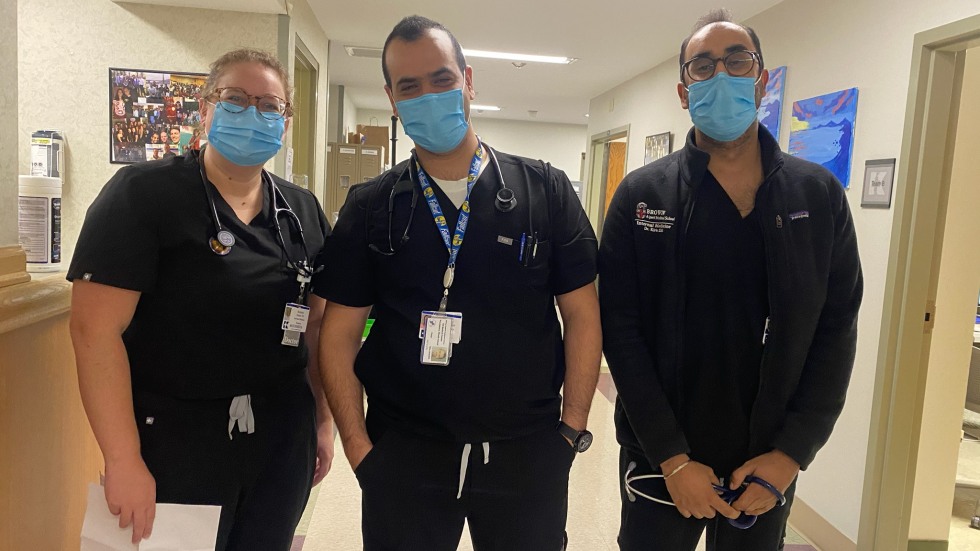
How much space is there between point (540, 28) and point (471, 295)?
3.98 metres

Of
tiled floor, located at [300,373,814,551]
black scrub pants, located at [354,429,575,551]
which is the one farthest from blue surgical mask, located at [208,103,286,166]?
tiled floor, located at [300,373,814,551]

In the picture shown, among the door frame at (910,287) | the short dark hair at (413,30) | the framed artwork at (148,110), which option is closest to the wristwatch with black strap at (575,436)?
the short dark hair at (413,30)

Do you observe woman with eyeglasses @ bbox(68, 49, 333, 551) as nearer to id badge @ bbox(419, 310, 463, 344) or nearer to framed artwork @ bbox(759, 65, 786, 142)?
id badge @ bbox(419, 310, 463, 344)

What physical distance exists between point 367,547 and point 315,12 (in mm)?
4322

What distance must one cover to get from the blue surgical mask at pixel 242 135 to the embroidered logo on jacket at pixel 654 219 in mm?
871

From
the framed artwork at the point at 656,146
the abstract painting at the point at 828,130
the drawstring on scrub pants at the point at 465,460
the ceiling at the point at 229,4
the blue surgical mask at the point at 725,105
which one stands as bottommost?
the drawstring on scrub pants at the point at 465,460

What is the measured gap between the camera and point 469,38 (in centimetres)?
525

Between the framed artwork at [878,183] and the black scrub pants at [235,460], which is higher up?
the framed artwork at [878,183]

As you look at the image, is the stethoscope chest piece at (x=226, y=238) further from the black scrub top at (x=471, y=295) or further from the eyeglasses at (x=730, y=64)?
the eyeglasses at (x=730, y=64)

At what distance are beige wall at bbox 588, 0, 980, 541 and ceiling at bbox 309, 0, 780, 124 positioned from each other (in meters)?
0.68

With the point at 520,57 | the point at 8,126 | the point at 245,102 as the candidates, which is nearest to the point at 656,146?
the point at 520,57

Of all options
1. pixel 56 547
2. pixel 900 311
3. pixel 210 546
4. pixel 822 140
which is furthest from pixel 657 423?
pixel 822 140

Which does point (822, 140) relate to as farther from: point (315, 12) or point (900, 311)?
point (315, 12)

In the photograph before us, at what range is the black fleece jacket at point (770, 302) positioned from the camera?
4.42ft
